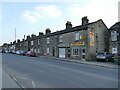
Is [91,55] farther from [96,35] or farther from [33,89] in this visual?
[33,89]

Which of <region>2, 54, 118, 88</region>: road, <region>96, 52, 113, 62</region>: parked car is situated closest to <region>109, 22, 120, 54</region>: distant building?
<region>96, 52, 113, 62</region>: parked car

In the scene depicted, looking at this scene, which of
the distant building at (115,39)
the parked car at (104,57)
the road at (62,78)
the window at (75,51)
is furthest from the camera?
the window at (75,51)

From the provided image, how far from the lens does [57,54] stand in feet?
152

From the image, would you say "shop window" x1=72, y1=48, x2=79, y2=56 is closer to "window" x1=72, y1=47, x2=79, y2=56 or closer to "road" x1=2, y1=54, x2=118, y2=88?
"window" x1=72, y1=47, x2=79, y2=56

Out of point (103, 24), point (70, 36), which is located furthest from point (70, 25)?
point (103, 24)

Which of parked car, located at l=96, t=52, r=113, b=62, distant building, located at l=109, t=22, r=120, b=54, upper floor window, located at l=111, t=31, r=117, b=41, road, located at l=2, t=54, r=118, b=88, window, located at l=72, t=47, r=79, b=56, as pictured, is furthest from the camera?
window, located at l=72, t=47, r=79, b=56

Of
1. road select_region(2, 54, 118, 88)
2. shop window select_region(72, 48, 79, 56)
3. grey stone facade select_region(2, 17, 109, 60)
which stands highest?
grey stone facade select_region(2, 17, 109, 60)

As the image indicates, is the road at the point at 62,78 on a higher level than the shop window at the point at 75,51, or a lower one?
lower

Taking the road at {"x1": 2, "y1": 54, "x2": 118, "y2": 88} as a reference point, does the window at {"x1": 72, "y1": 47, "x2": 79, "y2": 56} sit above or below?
above

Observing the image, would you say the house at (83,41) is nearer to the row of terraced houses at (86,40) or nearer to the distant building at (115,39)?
the row of terraced houses at (86,40)

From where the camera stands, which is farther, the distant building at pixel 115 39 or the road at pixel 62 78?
the distant building at pixel 115 39

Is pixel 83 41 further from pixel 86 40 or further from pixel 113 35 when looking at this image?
pixel 113 35

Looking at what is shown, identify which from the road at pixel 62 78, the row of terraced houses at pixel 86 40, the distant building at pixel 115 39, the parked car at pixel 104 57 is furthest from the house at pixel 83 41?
the road at pixel 62 78

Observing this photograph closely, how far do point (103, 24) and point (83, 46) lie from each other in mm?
6849
